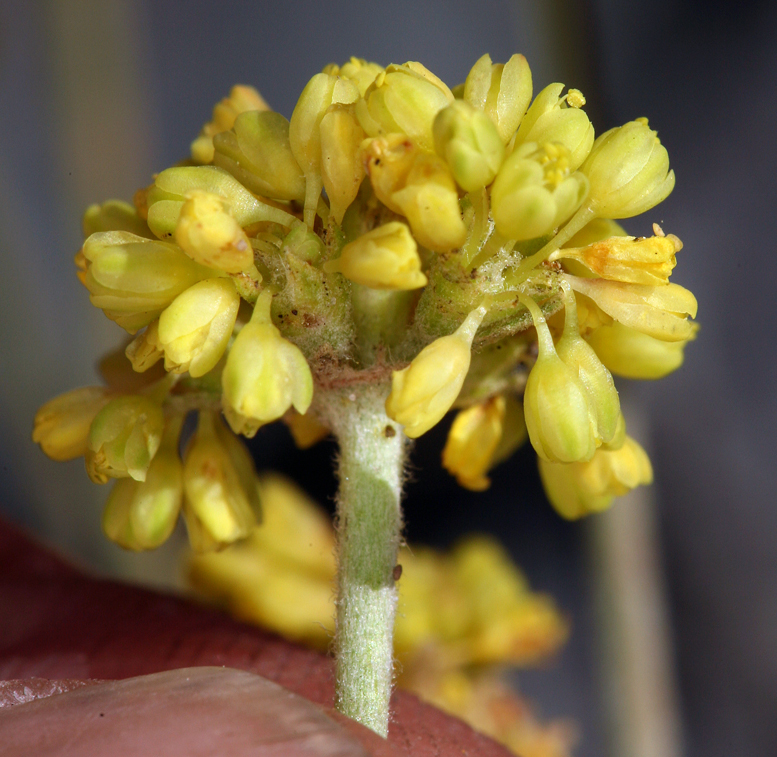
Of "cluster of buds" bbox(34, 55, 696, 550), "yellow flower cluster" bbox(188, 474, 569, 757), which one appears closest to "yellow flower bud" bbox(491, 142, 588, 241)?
"cluster of buds" bbox(34, 55, 696, 550)

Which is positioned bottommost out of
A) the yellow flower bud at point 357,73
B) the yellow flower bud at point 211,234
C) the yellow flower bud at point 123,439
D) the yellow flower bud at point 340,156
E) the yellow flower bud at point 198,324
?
the yellow flower bud at point 123,439

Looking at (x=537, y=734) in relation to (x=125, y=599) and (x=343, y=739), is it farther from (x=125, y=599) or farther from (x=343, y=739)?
(x=343, y=739)

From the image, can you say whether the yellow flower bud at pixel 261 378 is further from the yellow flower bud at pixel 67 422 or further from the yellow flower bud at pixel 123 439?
the yellow flower bud at pixel 67 422

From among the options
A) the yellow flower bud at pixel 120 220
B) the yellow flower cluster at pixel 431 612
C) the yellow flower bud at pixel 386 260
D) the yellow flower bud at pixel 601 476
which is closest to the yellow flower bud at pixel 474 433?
the yellow flower bud at pixel 601 476

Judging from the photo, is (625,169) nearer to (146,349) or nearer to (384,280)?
(384,280)

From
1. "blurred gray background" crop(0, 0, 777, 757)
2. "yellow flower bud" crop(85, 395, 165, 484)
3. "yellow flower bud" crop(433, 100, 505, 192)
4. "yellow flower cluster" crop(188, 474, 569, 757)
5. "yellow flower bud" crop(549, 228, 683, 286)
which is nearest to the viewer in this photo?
"yellow flower bud" crop(433, 100, 505, 192)

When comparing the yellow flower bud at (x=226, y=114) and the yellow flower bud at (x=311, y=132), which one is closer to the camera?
the yellow flower bud at (x=311, y=132)

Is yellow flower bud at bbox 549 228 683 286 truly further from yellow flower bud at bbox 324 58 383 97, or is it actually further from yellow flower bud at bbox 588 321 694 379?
yellow flower bud at bbox 324 58 383 97
